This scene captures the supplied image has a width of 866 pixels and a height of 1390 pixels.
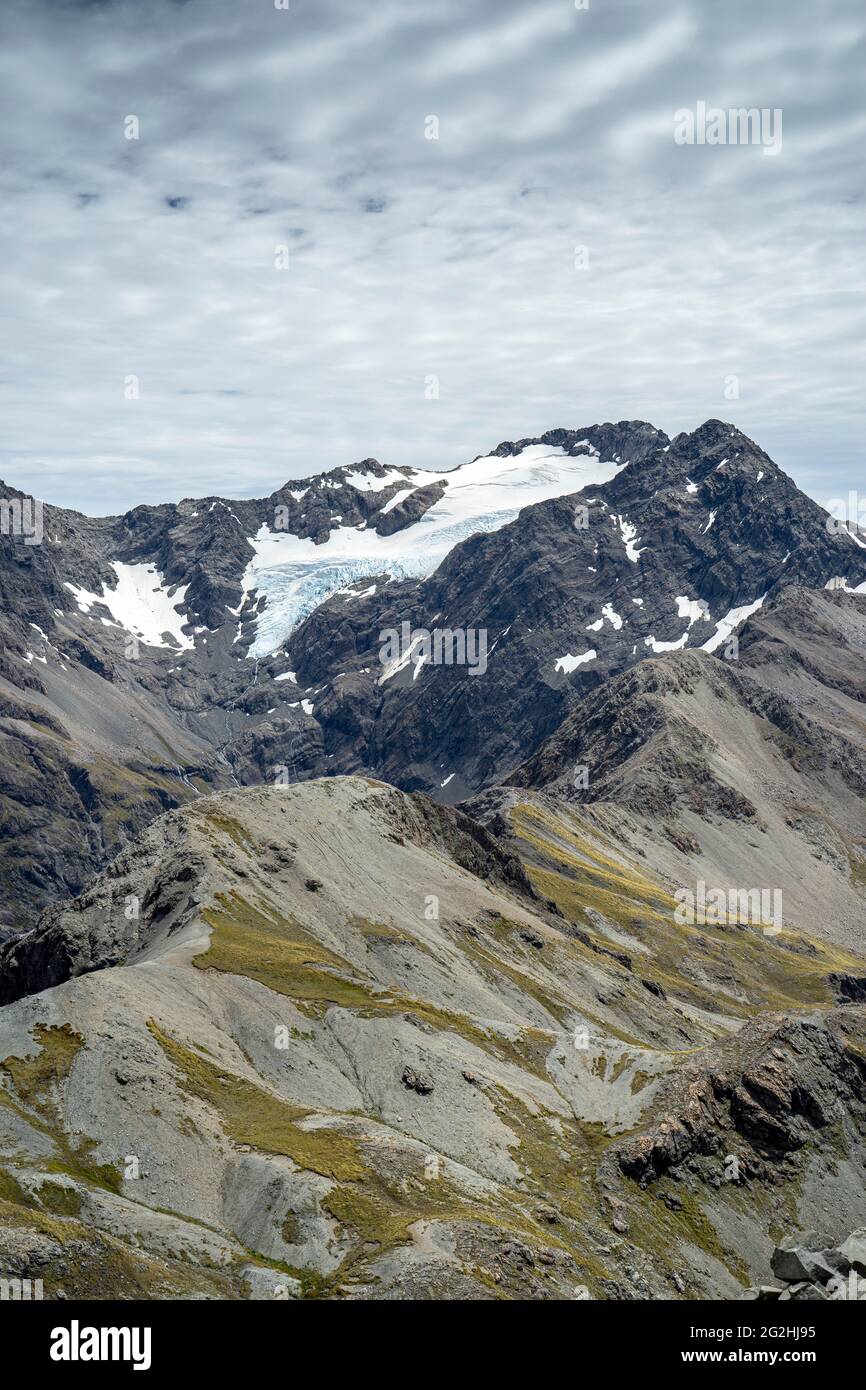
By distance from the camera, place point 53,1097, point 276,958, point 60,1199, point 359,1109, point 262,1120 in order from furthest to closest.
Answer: point 276,958 → point 359,1109 → point 262,1120 → point 53,1097 → point 60,1199

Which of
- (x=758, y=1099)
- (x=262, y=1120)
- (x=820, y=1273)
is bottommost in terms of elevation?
(x=820, y=1273)

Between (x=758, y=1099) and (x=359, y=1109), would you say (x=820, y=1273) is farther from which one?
(x=758, y=1099)

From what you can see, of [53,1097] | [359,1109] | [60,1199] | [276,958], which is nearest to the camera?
[60,1199]

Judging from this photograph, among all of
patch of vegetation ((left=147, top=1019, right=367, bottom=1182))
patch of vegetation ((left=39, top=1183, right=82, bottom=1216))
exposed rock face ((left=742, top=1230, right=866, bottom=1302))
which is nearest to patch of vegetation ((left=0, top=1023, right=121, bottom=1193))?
patch of vegetation ((left=39, top=1183, right=82, bottom=1216))

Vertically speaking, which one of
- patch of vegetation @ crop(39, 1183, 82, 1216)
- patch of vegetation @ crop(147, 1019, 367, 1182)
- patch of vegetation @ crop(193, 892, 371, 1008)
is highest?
patch of vegetation @ crop(193, 892, 371, 1008)

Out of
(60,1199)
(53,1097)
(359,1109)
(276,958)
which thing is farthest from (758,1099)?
(60,1199)

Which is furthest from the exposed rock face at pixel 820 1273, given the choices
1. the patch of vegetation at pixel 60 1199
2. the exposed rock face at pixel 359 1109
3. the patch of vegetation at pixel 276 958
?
the patch of vegetation at pixel 276 958

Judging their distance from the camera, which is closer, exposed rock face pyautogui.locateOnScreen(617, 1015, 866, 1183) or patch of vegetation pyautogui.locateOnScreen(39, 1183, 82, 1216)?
patch of vegetation pyautogui.locateOnScreen(39, 1183, 82, 1216)

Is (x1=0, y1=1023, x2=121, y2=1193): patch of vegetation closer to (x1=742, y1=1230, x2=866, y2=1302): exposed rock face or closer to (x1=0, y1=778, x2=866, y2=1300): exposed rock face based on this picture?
(x1=0, y1=778, x2=866, y2=1300): exposed rock face

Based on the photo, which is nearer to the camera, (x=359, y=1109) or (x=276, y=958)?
(x=359, y=1109)

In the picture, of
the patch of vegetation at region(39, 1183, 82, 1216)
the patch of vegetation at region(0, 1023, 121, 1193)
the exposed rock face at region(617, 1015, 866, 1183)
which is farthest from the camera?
the exposed rock face at region(617, 1015, 866, 1183)
